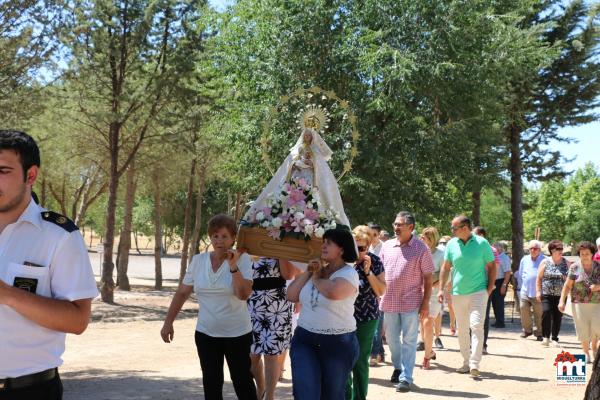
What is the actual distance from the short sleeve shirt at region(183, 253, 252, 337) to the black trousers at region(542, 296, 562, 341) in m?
8.65

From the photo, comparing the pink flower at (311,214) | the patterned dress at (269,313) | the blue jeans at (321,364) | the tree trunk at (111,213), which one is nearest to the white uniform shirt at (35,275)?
the blue jeans at (321,364)

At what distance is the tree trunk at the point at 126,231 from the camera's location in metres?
25.3

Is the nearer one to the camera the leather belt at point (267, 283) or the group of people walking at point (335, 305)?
the group of people walking at point (335, 305)

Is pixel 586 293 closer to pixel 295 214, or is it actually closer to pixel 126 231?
pixel 295 214

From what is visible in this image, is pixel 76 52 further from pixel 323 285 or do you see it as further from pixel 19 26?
pixel 323 285

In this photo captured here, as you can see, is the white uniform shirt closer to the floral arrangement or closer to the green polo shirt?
the floral arrangement

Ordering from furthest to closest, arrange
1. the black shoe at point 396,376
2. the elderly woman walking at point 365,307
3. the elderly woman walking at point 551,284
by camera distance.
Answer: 1. the elderly woman walking at point 551,284
2. the black shoe at point 396,376
3. the elderly woman walking at point 365,307

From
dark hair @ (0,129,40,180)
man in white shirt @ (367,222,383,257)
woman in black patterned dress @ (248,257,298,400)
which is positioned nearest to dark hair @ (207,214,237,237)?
woman in black patterned dress @ (248,257,298,400)

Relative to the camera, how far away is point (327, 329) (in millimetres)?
5902

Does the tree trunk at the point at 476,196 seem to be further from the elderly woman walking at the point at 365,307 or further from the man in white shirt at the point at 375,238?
the elderly woman walking at the point at 365,307

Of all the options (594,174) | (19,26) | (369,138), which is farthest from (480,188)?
(594,174)

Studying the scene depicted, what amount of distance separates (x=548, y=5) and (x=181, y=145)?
1470 centimetres

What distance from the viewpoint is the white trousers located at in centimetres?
1001

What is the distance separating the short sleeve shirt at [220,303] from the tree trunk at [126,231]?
18545mm
